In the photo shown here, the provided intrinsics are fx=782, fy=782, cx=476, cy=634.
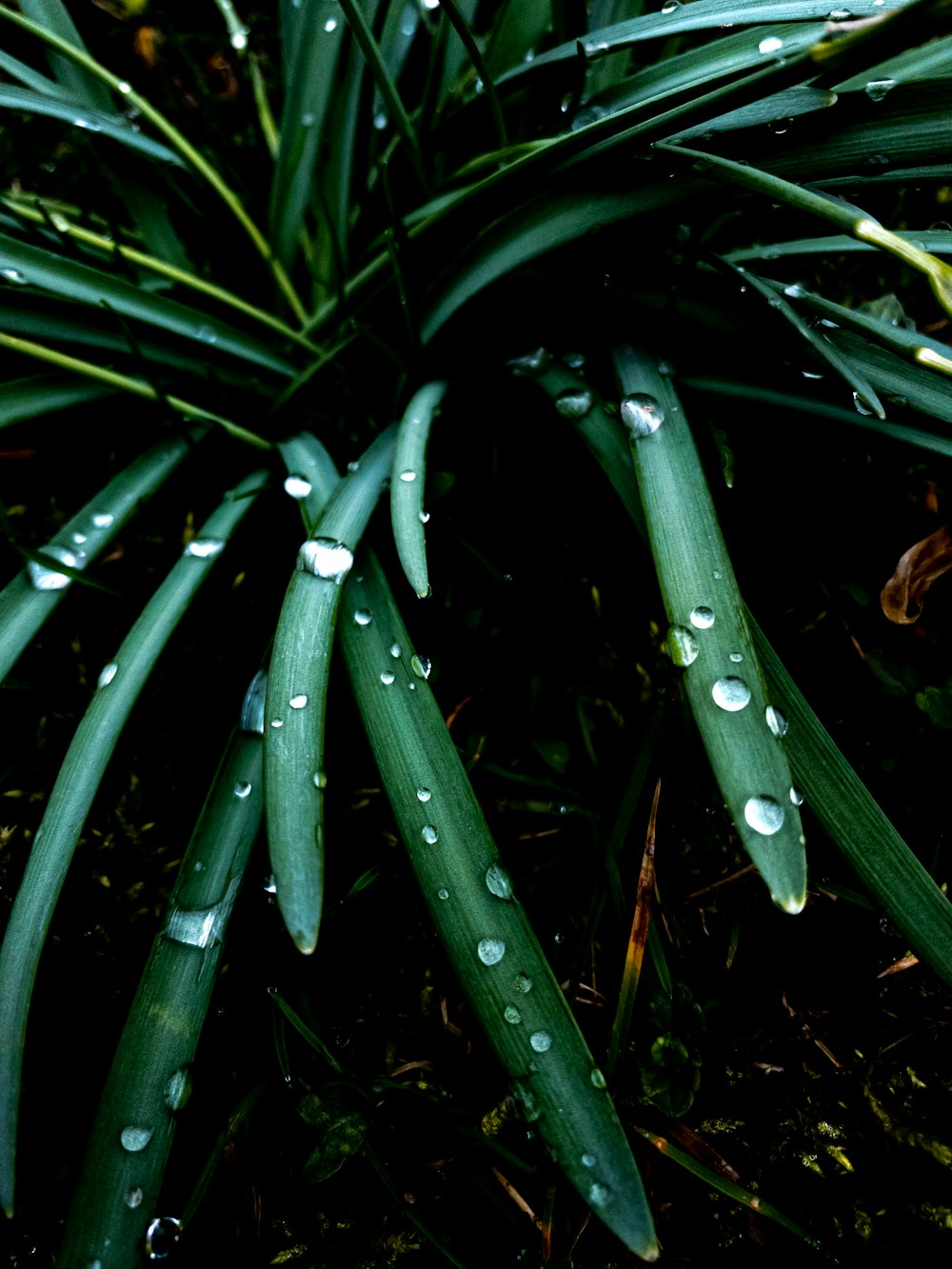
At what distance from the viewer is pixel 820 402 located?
0.79 metres

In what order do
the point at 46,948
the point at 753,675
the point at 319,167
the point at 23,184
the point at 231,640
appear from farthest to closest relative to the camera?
the point at 23,184, the point at 319,167, the point at 231,640, the point at 46,948, the point at 753,675

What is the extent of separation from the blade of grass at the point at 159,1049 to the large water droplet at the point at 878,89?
0.81 metres

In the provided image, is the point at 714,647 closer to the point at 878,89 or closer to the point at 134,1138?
the point at 878,89

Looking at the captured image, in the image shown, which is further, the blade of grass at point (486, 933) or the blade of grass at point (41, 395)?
the blade of grass at point (41, 395)

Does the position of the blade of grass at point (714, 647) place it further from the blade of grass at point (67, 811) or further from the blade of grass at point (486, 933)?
the blade of grass at point (67, 811)

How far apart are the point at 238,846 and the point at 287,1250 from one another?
38 centimetres

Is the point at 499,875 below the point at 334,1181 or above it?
above

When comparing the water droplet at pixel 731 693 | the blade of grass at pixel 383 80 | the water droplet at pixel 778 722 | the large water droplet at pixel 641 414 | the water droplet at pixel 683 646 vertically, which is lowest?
the water droplet at pixel 778 722

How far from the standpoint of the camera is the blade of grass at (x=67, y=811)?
2.02 feet

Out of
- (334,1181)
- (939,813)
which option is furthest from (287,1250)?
(939,813)

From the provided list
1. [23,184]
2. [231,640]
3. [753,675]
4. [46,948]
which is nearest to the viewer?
[753,675]

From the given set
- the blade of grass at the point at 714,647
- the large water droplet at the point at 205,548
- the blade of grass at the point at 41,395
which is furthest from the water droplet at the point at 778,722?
the blade of grass at the point at 41,395

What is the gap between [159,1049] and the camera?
2.10 feet

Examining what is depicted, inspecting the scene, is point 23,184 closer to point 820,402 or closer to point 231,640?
point 231,640
